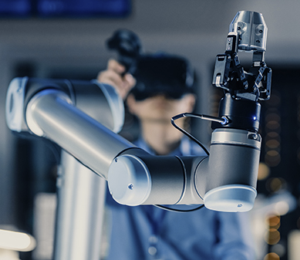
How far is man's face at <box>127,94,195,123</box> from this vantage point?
4.07ft

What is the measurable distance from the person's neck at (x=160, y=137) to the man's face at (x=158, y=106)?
2cm

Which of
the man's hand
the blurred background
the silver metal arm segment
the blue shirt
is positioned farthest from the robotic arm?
the blurred background

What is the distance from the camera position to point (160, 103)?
1.25 m

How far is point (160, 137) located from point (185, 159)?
→ 3.37 ft

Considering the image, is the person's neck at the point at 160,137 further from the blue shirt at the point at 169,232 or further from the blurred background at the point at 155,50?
the blurred background at the point at 155,50

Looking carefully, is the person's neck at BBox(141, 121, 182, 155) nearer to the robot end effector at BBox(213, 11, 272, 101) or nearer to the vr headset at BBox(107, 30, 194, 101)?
the vr headset at BBox(107, 30, 194, 101)

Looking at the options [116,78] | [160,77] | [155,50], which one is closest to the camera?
[116,78]

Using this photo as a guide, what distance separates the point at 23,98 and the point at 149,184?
0.17m

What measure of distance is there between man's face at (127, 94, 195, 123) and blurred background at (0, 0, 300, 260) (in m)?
0.84

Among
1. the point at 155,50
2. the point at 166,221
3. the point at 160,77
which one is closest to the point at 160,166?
the point at 160,77

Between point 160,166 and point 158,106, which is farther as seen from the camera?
point 158,106

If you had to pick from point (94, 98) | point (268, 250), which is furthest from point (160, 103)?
point (268, 250)

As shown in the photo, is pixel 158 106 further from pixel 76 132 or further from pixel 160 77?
pixel 76 132

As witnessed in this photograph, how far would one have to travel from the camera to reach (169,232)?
1.23m
